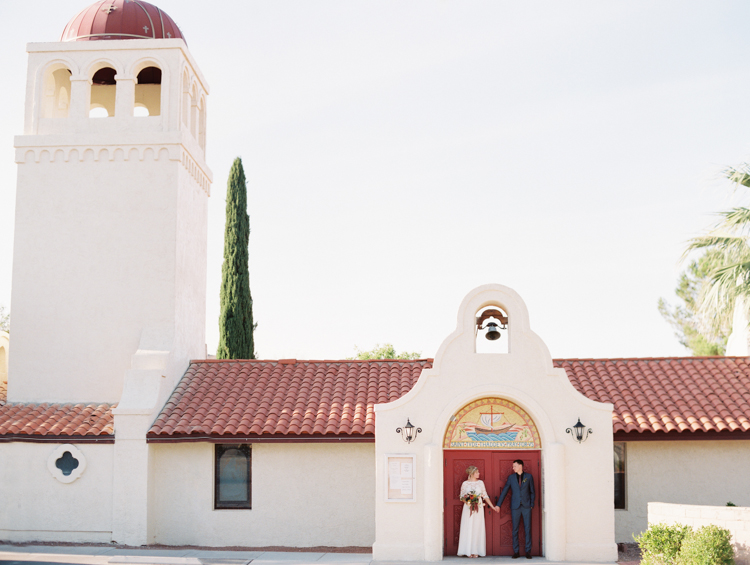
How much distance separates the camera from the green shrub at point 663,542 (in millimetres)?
12992

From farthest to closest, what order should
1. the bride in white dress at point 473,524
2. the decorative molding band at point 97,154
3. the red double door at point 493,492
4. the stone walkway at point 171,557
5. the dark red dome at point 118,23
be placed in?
the dark red dome at point 118,23 → the decorative molding band at point 97,154 → the red double door at point 493,492 → the bride in white dress at point 473,524 → the stone walkway at point 171,557

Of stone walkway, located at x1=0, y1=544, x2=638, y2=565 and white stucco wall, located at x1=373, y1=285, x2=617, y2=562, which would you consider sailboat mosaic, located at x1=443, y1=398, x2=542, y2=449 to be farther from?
stone walkway, located at x1=0, y1=544, x2=638, y2=565

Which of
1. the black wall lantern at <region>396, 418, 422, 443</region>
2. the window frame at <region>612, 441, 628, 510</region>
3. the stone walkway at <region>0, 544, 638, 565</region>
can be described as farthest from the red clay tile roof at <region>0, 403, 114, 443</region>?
the window frame at <region>612, 441, 628, 510</region>

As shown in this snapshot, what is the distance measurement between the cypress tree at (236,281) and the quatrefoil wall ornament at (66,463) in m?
7.50

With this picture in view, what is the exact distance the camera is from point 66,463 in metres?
17.1

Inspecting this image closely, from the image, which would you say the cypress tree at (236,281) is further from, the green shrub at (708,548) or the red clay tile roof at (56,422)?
the green shrub at (708,548)

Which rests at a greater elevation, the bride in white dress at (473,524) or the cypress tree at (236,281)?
the cypress tree at (236,281)

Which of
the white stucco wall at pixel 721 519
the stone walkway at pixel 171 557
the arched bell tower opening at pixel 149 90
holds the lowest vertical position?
the stone walkway at pixel 171 557

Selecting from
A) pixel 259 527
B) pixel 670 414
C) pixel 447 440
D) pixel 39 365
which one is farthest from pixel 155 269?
pixel 670 414

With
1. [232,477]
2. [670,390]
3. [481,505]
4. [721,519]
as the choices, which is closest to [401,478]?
[481,505]

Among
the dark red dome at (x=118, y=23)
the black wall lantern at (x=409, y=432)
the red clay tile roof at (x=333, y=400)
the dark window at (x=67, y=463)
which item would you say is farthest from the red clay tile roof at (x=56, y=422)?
the dark red dome at (x=118, y=23)

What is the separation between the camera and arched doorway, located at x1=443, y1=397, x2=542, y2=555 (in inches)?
601

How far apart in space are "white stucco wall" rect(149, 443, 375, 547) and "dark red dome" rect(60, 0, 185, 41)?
1071 centimetres

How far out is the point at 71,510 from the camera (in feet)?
55.4
